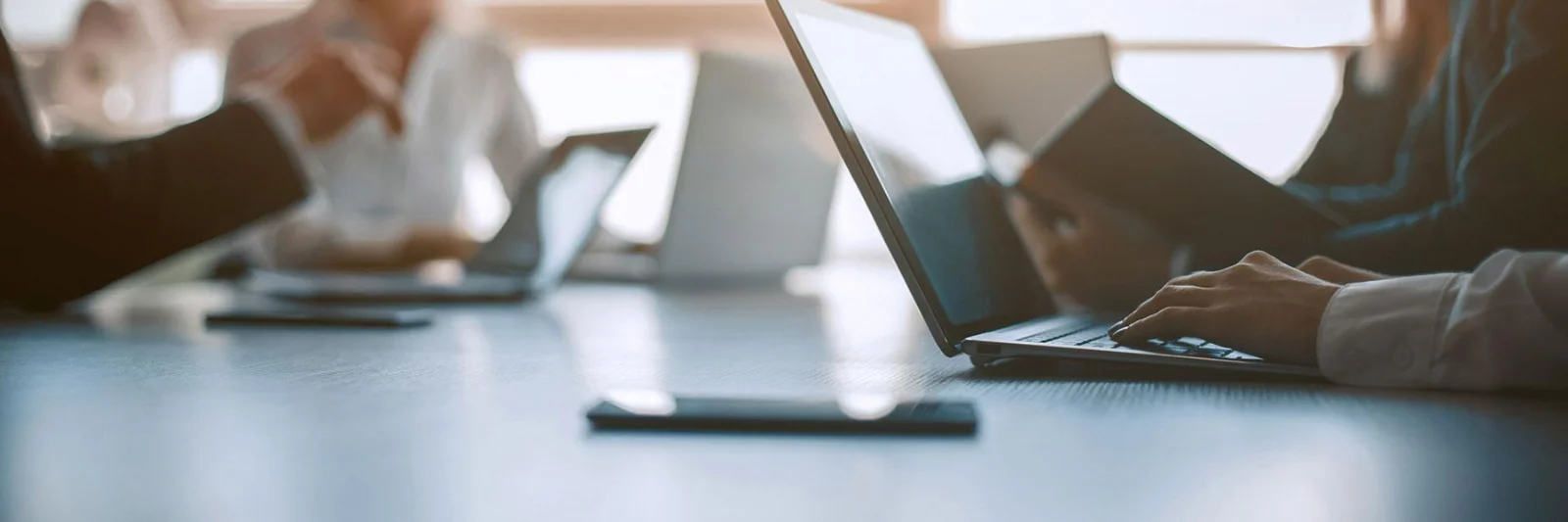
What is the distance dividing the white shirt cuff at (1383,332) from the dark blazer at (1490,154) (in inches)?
4.3

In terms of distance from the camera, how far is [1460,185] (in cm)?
85

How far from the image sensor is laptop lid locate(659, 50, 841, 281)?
4.99 ft

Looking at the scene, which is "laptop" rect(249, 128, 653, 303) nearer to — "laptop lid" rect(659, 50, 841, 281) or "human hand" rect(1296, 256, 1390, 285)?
"laptop lid" rect(659, 50, 841, 281)

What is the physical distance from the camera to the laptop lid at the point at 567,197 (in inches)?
53.2

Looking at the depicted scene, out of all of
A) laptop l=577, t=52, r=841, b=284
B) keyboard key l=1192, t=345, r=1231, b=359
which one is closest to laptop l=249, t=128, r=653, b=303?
laptop l=577, t=52, r=841, b=284

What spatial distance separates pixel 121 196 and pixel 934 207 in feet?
2.70

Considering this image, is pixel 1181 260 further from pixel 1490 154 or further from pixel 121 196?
pixel 121 196

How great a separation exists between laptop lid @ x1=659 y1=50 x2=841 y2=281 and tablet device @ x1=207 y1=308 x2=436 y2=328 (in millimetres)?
565

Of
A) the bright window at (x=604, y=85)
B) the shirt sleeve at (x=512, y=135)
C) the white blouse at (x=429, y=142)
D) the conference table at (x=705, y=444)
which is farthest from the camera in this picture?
the bright window at (x=604, y=85)

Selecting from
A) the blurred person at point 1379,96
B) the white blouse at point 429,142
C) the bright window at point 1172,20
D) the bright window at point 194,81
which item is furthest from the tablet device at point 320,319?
the bright window at point 194,81

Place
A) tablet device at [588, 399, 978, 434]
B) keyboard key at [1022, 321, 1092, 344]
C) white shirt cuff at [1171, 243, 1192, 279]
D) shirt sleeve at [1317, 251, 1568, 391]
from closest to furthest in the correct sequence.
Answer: tablet device at [588, 399, 978, 434]
shirt sleeve at [1317, 251, 1568, 391]
keyboard key at [1022, 321, 1092, 344]
white shirt cuff at [1171, 243, 1192, 279]

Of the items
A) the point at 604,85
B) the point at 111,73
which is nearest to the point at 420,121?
the point at 604,85

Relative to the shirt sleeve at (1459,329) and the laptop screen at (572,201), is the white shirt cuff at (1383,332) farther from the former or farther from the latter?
the laptop screen at (572,201)

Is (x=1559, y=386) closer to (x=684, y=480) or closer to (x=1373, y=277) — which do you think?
(x=1373, y=277)
